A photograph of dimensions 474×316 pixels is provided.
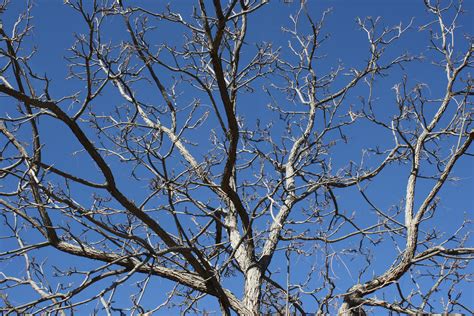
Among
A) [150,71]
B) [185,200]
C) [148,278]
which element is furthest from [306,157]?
[148,278]

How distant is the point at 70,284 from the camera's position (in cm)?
528

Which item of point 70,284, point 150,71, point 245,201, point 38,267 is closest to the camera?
point 70,284

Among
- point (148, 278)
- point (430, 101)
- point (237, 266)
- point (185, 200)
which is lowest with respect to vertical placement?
point (148, 278)

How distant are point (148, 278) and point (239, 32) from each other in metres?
2.73

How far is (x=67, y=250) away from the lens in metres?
6.20

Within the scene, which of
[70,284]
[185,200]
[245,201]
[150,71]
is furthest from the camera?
[245,201]

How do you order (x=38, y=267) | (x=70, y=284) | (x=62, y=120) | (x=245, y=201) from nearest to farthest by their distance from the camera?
(x=62, y=120) < (x=70, y=284) < (x=38, y=267) < (x=245, y=201)

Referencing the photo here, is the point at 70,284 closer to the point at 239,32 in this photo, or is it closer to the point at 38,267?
the point at 38,267

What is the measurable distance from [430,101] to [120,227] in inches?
146

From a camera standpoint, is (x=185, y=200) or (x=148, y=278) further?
(x=185, y=200)

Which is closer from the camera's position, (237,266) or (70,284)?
(70,284)

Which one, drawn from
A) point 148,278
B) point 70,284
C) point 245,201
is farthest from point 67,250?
point 245,201

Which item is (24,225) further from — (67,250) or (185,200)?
(185,200)

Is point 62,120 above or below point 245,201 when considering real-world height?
below
